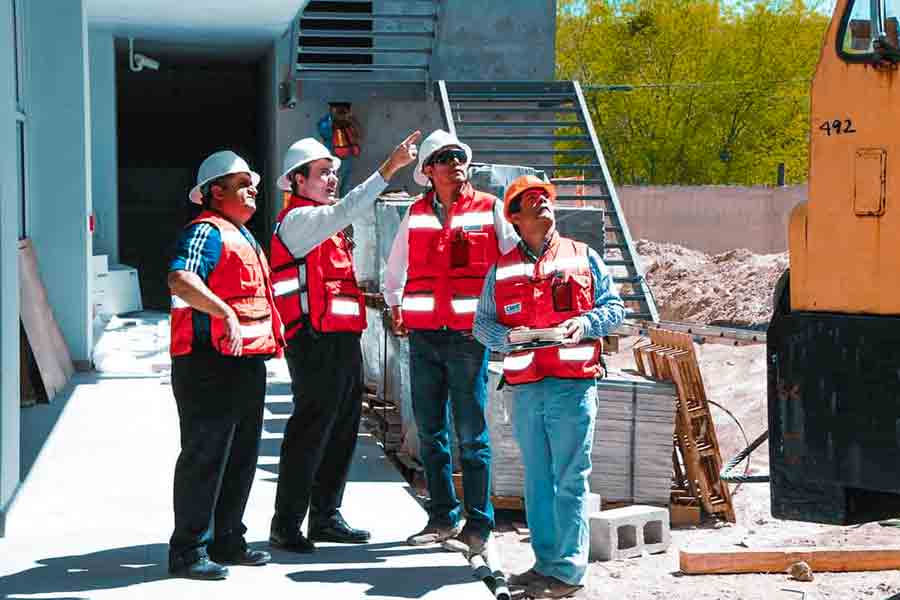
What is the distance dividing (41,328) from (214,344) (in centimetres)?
677

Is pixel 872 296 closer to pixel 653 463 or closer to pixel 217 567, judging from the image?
pixel 217 567

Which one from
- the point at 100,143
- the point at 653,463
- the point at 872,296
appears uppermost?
the point at 100,143

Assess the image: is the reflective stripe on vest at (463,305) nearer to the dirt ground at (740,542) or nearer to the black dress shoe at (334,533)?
the black dress shoe at (334,533)

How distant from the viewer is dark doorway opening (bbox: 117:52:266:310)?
29.7 meters

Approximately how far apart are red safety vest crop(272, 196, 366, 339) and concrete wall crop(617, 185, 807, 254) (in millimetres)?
38578

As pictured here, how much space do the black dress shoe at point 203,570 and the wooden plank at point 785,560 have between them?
12.7 feet

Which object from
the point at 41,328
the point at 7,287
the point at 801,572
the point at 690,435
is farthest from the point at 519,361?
the point at 41,328

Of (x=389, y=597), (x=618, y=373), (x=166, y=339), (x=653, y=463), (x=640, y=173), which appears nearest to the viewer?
(x=389, y=597)

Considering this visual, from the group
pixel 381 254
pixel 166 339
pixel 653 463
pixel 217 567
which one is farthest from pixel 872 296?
pixel 166 339

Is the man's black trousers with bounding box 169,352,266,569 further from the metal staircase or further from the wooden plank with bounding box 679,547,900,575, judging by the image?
the metal staircase

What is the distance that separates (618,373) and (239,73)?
64.0 feet

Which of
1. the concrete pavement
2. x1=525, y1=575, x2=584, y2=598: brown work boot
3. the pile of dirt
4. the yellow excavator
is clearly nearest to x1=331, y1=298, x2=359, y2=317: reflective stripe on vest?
the concrete pavement

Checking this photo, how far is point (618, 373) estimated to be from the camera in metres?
11.1

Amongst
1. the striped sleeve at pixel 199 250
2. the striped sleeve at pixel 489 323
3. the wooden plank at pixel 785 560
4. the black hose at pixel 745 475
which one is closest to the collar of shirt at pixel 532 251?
the striped sleeve at pixel 489 323
